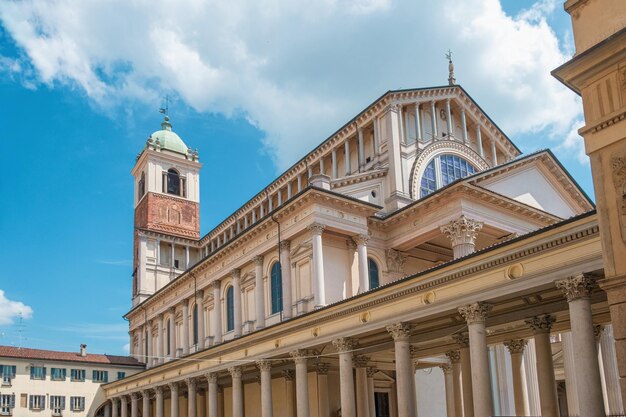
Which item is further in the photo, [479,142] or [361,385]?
[479,142]

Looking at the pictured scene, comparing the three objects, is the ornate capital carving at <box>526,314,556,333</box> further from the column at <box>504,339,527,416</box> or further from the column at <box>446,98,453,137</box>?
the column at <box>446,98,453,137</box>

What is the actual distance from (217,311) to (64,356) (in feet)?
62.8

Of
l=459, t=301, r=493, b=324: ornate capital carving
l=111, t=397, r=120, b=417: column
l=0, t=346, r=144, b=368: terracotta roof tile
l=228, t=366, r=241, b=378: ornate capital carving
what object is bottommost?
l=111, t=397, r=120, b=417: column

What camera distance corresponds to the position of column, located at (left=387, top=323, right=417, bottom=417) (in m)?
19.1

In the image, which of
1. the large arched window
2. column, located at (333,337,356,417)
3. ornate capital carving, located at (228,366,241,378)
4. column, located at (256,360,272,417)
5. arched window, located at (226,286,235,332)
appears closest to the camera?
column, located at (333,337,356,417)

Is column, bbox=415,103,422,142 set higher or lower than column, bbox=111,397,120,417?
higher

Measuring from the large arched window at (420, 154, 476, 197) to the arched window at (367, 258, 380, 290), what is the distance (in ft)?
15.6

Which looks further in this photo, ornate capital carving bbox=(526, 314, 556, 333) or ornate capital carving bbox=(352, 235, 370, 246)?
ornate capital carving bbox=(352, 235, 370, 246)

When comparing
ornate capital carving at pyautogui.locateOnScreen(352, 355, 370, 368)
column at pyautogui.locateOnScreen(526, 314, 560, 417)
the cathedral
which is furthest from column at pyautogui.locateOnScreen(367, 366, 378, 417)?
column at pyautogui.locateOnScreen(526, 314, 560, 417)

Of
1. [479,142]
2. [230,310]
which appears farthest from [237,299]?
[479,142]

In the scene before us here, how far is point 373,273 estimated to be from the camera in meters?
33.2

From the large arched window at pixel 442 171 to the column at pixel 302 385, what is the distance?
13952 mm

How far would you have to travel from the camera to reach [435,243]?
3459cm

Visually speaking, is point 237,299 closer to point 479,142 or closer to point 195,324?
point 195,324
